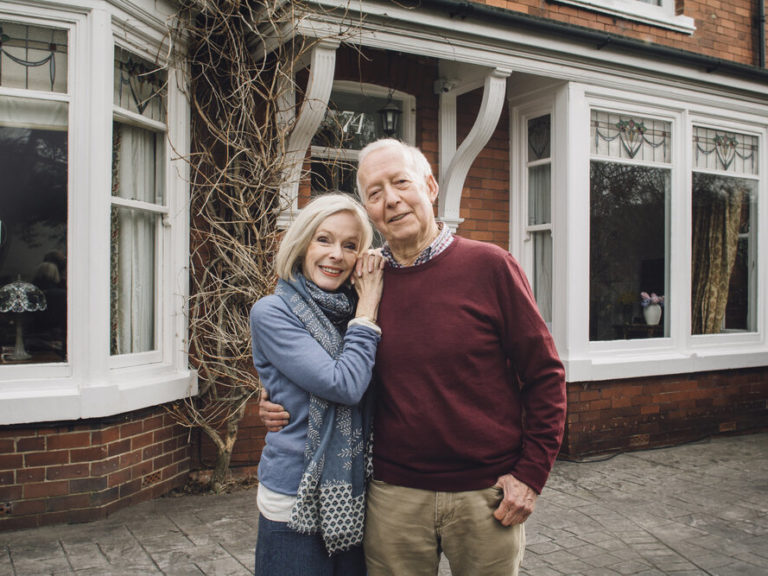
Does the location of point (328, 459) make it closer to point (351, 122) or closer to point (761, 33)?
point (351, 122)

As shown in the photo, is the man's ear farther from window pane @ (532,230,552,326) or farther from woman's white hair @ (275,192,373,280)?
window pane @ (532,230,552,326)

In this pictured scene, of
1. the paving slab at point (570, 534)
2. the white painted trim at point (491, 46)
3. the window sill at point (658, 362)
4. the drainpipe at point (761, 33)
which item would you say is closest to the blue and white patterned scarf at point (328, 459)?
the paving slab at point (570, 534)

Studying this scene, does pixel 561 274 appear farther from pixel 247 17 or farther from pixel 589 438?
pixel 247 17

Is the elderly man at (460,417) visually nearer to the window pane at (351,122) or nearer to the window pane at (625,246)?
the window pane at (351,122)

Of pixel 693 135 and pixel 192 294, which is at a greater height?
pixel 693 135

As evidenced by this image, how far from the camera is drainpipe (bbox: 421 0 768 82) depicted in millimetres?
4758

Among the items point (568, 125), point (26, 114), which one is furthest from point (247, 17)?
point (568, 125)

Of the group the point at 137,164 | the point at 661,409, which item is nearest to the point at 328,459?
the point at 137,164

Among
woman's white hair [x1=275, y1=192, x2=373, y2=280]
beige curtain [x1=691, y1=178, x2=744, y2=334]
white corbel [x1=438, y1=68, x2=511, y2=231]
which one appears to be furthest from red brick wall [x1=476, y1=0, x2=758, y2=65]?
woman's white hair [x1=275, y1=192, x2=373, y2=280]

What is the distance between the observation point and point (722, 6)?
6844 mm

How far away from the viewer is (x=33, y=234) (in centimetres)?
404

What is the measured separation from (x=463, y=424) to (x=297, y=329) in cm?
55

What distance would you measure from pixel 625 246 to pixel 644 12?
2.22 metres

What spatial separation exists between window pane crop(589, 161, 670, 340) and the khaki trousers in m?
4.27
